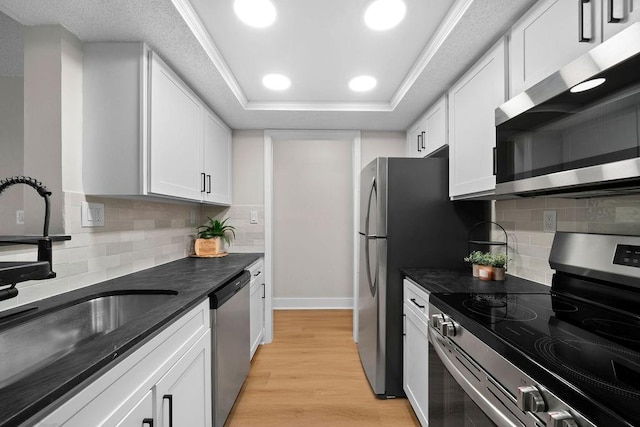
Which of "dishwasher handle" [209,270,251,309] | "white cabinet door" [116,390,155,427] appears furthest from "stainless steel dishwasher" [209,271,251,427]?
"white cabinet door" [116,390,155,427]

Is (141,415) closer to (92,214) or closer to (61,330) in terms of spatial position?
(61,330)

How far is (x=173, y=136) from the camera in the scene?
187 centimetres

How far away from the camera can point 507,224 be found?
192 cm

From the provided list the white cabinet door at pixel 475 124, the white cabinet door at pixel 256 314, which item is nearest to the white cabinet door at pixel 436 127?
the white cabinet door at pixel 475 124

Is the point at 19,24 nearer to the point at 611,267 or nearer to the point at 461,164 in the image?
the point at 461,164

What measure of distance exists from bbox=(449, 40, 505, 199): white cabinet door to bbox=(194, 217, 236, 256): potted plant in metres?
2.00

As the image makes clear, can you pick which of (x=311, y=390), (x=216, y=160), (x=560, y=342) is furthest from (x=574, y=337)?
(x=216, y=160)

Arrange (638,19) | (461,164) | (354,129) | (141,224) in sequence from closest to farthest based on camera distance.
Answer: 1. (638,19)
2. (461,164)
3. (141,224)
4. (354,129)

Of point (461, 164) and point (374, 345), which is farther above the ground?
point (461, 164)

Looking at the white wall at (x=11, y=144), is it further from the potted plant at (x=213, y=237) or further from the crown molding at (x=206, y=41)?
the potted plant at (x=213, y=237)

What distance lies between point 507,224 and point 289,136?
82.7 inches

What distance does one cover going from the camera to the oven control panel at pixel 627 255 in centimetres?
108

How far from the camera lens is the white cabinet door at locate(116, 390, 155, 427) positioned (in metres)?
0.87

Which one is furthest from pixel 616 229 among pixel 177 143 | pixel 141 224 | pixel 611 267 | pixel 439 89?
pixel 141 224
